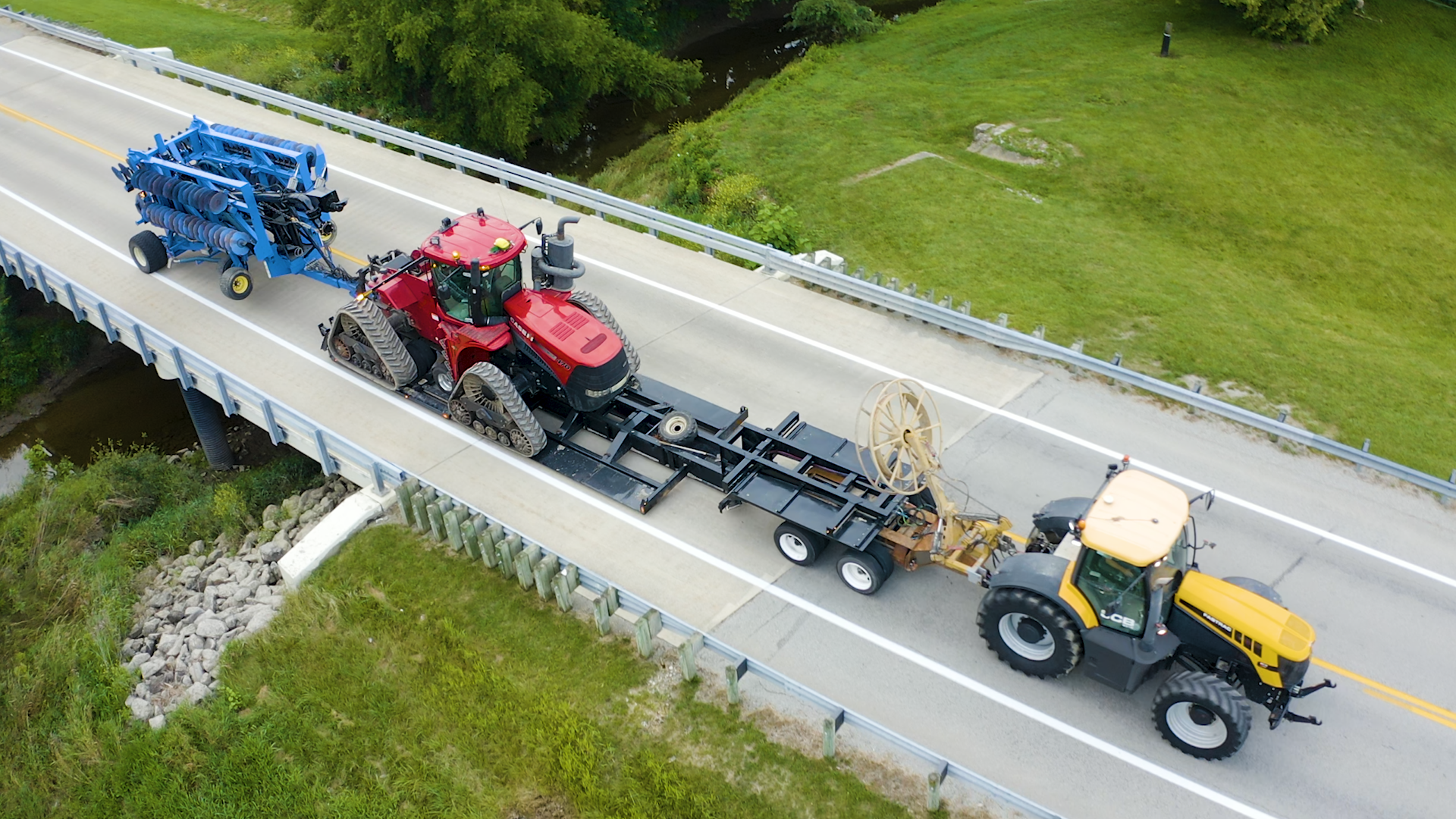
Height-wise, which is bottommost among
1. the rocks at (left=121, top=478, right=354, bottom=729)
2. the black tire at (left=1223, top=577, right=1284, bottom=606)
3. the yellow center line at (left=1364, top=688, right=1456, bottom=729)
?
the rocks at (left=121, top=478, right=354, bottom=729)

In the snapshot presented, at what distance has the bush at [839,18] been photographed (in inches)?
1412

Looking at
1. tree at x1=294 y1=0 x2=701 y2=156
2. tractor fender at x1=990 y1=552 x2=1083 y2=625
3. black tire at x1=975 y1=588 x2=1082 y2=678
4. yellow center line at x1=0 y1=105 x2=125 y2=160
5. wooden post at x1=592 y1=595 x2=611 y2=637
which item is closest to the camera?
tractor fender at x1=990 y1=552 x2=1083 y2=625

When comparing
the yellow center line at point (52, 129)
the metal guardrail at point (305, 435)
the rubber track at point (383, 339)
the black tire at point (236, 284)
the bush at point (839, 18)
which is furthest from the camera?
the bush at point (839, 18)

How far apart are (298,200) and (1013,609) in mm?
13882

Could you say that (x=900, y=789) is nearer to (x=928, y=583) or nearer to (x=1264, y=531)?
(x=928, y=583)

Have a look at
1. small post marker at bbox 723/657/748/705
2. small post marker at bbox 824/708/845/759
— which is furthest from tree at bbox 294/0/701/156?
small post marker at bbox 824/708/845/759

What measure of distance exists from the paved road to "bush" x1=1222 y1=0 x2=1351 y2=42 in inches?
849

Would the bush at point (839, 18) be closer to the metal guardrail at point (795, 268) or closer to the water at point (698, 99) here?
the water at point (698, 99)

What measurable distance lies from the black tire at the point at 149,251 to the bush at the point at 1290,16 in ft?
99.1

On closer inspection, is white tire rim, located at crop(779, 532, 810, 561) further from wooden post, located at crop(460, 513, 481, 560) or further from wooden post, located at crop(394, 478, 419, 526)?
wooden post, located at crop(394, 478, 419, 526)

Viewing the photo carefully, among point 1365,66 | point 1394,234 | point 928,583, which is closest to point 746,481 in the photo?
point 928,583

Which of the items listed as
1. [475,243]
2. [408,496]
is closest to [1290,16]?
[475,243]

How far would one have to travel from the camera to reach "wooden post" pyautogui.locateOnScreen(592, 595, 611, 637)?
1214 centimetres

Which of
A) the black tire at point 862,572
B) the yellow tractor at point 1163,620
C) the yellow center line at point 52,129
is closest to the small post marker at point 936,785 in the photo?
the yellow tractor at point 1163,620
